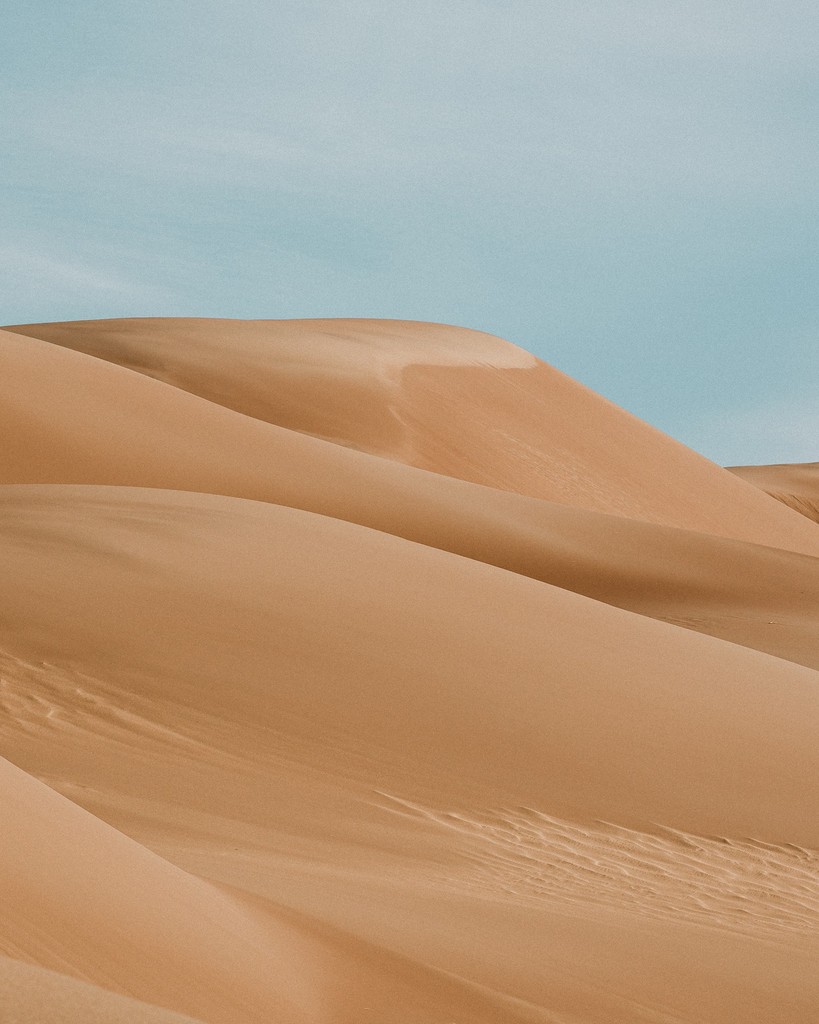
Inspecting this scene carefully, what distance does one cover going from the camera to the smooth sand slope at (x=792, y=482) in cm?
5359

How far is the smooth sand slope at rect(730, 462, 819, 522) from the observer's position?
53588 mm

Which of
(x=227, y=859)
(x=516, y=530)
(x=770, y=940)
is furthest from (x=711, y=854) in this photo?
(x=516, y=530)

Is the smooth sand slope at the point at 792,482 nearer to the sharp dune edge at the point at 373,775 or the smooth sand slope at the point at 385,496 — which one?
the smooth sand slope at the point at 385,496

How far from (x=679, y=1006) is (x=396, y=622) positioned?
458 centimetres

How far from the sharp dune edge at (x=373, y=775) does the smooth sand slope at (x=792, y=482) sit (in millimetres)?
39522

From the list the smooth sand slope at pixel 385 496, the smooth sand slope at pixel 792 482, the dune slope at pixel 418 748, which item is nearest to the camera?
the dune slope at pixel 418 748

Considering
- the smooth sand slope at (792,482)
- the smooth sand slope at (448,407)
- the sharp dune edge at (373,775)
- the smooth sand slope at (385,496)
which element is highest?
the smooth sand slope at (792,482)

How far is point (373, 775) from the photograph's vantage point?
22.0 feet

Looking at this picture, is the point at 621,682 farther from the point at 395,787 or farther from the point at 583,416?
the point at 583,416

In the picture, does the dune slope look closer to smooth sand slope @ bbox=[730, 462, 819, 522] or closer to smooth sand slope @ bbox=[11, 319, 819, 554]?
smooth sand slope @ bbox=[11, 319, 819, 554]

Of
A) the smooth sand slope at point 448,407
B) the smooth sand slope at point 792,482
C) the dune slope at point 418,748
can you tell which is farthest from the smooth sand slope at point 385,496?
the smooth sand slope at point 792,482

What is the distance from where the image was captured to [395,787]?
Answer: 21.7 ft

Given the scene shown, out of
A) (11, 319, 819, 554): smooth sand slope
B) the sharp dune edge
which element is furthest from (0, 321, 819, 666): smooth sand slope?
(11, 319, 819, 554): smooth sand slope

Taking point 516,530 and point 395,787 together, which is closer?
point 395,787
